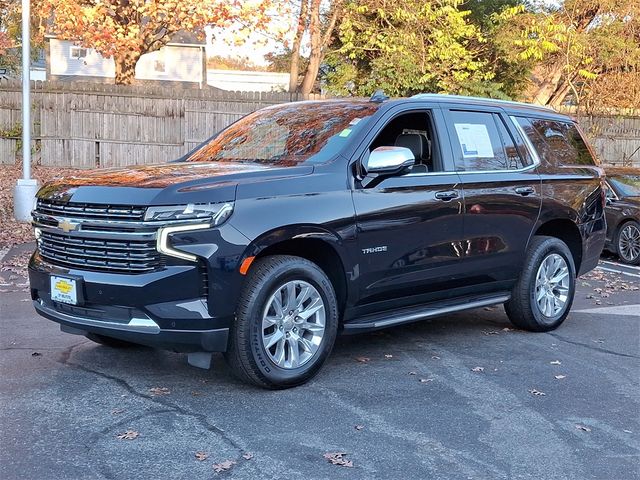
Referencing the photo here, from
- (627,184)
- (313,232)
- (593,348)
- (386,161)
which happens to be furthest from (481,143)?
(627,184)

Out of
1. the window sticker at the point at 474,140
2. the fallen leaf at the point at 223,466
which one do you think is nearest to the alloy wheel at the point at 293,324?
the fallen leaf at the point at 223,466

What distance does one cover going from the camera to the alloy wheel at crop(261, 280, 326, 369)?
195 inches

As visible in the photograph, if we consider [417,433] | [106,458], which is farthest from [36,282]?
[417,433]

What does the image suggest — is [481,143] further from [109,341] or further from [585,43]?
[585,43]

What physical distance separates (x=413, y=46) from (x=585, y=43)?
452 cm

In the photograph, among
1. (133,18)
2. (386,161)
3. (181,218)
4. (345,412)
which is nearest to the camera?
(181,218)

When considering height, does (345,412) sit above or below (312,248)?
below

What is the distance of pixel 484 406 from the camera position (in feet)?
16.1

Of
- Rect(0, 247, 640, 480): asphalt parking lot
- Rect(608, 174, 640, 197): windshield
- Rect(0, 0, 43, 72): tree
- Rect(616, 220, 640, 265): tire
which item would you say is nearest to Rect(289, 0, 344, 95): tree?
Rect(0, 0, 43, 72): tree

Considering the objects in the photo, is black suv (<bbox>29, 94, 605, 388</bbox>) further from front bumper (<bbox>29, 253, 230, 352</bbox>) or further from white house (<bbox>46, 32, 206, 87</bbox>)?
white house (<bbox>46, 32, 206, 87</bbox>)

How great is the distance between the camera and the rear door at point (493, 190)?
6.20m

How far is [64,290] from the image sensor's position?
4863mm

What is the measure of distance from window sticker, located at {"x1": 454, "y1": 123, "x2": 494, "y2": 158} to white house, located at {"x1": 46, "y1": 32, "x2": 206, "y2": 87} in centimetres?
2955

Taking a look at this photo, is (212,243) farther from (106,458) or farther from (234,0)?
(234,0)
